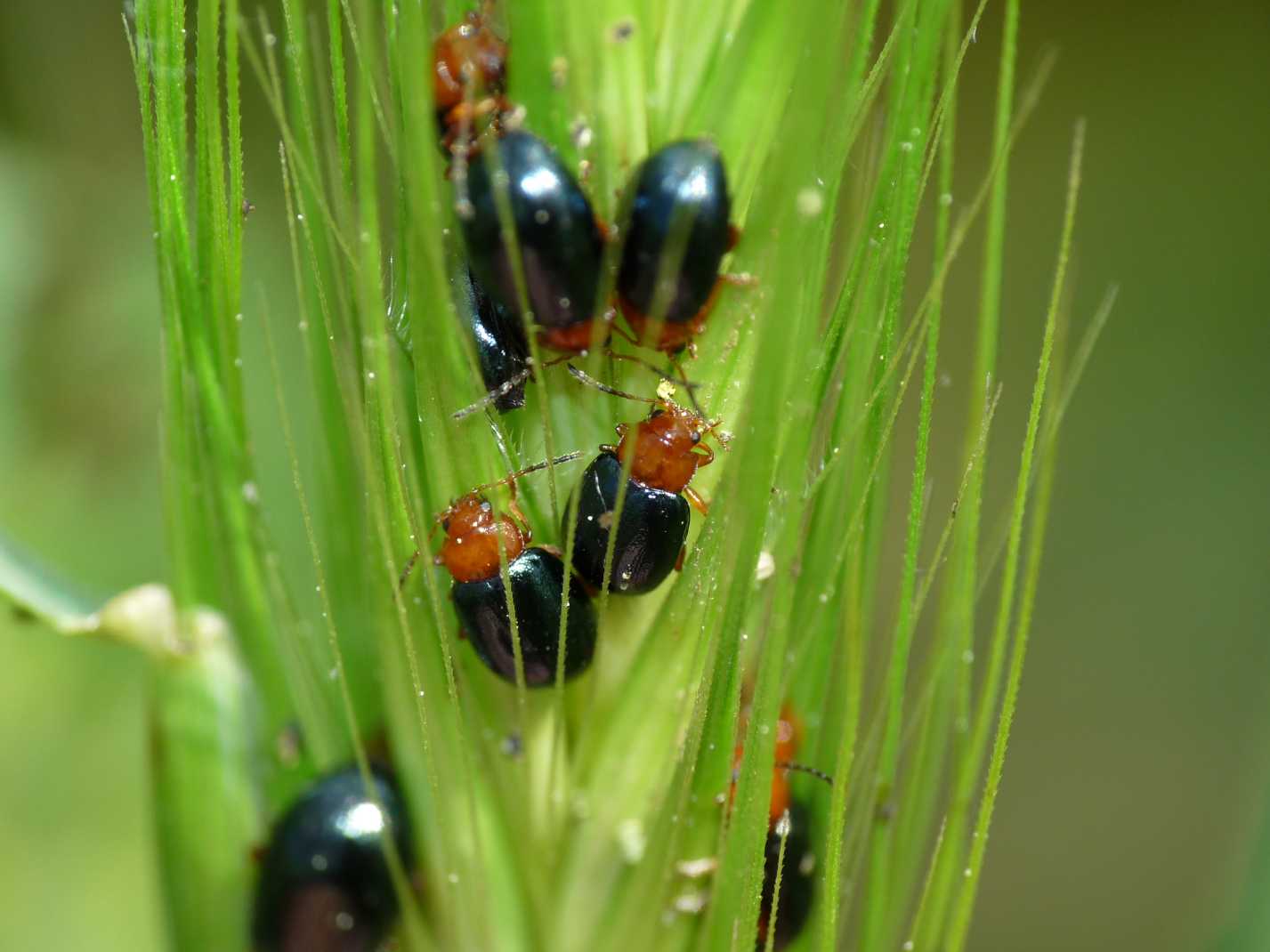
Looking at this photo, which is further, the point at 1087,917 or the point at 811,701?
the point at 1087,917

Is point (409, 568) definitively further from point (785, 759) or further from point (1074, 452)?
point (1074, 452)

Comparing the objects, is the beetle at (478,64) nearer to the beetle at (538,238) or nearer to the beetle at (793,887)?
the beetle at (538,238)

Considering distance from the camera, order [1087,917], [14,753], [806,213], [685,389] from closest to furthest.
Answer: [806,213] < [685,389] < [14,753] < [1087,917]

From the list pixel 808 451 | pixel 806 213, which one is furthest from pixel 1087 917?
pixel 806 213

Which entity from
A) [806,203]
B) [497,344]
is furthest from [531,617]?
[806,203]

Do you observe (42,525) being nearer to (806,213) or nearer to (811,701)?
(811,701)

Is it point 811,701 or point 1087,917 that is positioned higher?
point 811,701

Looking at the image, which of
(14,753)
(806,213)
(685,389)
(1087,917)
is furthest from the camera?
(1087,917)
